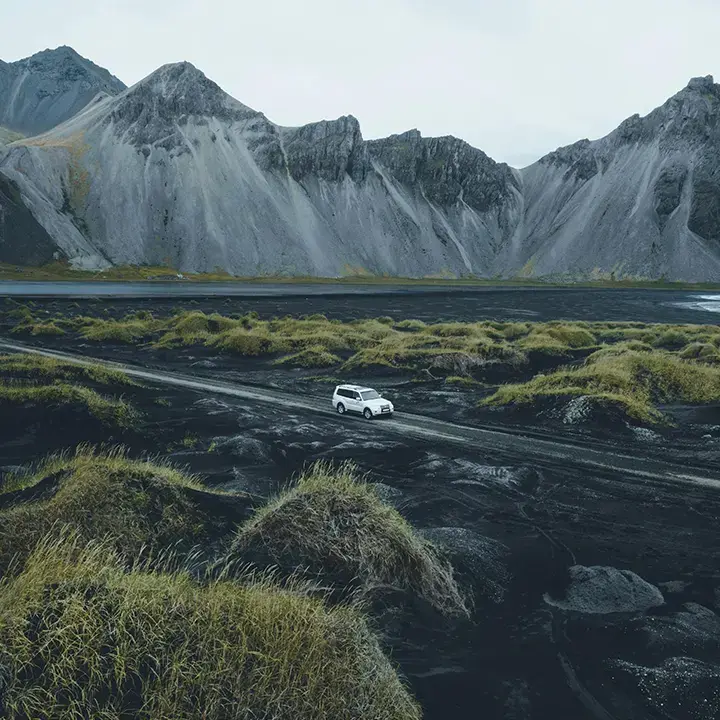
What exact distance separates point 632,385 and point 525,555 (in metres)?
23.5

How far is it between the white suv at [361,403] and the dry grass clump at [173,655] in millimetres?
22643

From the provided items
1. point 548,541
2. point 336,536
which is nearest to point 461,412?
point 548,541

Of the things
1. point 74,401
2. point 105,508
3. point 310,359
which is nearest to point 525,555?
point 105,508

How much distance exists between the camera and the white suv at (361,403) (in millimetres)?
32156

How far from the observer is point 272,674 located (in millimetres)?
8383

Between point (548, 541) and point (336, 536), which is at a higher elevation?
point (336, 536)

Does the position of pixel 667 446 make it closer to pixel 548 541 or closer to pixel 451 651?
pixel 548 541

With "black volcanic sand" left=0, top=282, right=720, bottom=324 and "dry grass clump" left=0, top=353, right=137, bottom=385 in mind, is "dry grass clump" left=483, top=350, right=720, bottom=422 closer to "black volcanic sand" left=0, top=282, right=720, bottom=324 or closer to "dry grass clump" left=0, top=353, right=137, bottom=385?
"dry grass clump" left=0, top=353, right=137, bottom=385

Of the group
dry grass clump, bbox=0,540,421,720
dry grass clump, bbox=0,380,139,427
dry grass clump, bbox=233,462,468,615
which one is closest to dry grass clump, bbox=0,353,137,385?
dry grass clump, bbox=0,380,139,427

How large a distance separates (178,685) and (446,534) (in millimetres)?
10683

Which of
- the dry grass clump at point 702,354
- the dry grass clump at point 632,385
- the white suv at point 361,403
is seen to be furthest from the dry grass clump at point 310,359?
the dry grass clump at point 702,354

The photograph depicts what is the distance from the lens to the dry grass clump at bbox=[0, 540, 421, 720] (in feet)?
25.9

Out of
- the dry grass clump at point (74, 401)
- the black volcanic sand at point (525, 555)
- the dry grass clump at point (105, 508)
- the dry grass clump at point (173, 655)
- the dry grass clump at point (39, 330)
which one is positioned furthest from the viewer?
the dry grass clump at point (39, 330)

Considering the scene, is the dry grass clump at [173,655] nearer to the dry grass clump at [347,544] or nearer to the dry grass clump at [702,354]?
the dry grass clump at [347,544]
